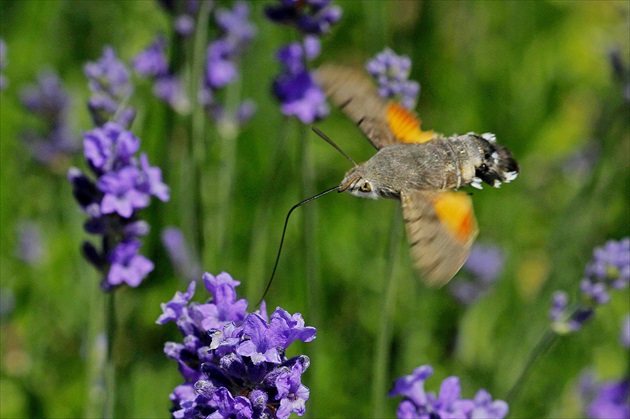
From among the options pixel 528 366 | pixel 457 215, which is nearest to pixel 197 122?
pixel 457 215

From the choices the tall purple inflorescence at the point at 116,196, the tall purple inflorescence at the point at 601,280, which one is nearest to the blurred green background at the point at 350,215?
the tall purple inflorescence at the point at 601,280

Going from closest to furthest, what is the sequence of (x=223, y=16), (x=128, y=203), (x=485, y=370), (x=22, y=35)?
1. (x=128, y=203)
2. (x=223, y=16)
3. (x=485, y=370)
4. (x=22, y=35)

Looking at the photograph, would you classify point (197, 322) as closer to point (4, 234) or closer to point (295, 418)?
point (295, 418)

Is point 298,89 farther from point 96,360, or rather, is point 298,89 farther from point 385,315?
point 96,360

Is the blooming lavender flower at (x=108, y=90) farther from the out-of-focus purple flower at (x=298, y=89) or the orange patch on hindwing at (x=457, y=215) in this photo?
the orange patch on hindwing at (x=457, y=215)

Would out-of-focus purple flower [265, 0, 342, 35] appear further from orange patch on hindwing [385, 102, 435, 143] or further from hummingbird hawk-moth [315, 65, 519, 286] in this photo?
orange patch on hindwing [385, 102, 435, 143]

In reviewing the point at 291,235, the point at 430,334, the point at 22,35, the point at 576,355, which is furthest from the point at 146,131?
the point at 576,355
